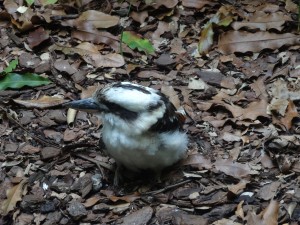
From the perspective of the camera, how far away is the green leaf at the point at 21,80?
5.39m

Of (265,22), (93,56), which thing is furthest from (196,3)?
(93,56)

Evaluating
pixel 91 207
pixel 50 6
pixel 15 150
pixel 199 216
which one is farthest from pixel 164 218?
pixel 50 6

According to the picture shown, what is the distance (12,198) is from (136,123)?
3.31 feet

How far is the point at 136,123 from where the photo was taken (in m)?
4.16

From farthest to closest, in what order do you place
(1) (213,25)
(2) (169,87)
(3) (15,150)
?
1. (1) (213,25)
2. (2) (169,87)
3. (3) (15,150)

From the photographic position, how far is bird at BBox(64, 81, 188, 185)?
414 cm

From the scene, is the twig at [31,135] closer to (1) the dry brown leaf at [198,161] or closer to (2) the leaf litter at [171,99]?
(2) the leaf litter at [171,99]

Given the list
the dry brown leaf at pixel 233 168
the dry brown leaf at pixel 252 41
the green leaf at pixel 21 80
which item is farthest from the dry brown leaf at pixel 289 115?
the green leaf at pixel 21 80

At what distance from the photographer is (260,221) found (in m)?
4.08

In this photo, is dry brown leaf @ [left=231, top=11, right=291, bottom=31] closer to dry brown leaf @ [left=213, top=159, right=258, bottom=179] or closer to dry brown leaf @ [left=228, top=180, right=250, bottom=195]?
dry brown leaf @ [left=213, top=159, right=258, bottom=179]

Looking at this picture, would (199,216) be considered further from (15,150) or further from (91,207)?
(15,150)

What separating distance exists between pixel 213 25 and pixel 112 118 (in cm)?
204

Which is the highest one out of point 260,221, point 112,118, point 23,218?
point 112,118

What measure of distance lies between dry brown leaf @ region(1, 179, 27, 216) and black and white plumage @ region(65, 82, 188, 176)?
26.7 inches
